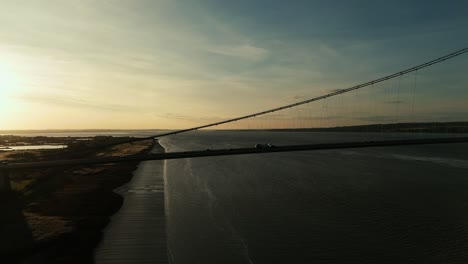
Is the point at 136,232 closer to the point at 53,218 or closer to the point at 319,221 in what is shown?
the point at 53,218

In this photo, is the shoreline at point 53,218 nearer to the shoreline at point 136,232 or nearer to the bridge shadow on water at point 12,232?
the bridge shadow on water at point 12,232

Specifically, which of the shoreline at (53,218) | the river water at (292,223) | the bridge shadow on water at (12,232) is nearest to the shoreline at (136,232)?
the river water at (292,223)

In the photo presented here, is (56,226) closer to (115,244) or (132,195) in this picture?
(115,244)

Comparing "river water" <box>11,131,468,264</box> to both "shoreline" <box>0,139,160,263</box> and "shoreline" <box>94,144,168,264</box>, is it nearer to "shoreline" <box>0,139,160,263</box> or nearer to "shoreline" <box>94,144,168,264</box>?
"shoreline" <box>94,144,168,264</box>

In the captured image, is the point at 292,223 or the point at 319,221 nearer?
the point at 292,223

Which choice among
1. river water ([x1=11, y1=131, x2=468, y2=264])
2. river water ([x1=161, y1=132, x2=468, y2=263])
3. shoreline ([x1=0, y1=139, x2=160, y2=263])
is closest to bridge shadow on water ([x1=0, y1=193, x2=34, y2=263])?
shoreline ([x1=0, y1=139, x2=160, y2=263])

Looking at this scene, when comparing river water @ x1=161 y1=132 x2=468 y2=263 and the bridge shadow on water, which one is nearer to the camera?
the bridge shadow on water

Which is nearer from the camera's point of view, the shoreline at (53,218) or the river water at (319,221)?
the shoreline at (53,218)

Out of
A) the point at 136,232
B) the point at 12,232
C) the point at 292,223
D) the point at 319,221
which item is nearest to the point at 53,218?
the point at 12,232
